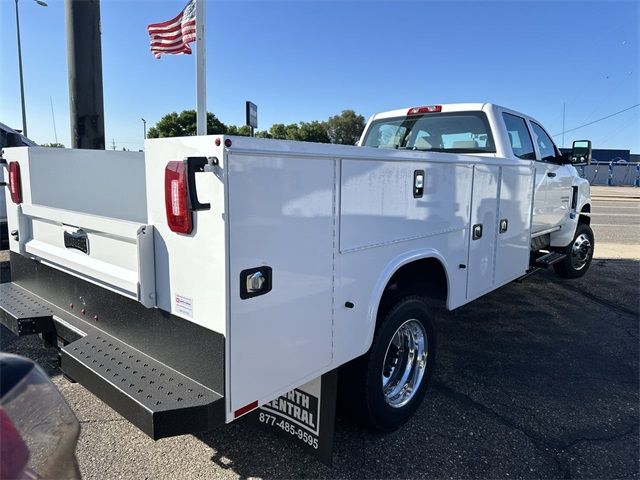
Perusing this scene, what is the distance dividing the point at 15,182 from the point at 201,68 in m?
4.79

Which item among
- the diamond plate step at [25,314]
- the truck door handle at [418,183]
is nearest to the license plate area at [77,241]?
the diamond plate step at [25,314]

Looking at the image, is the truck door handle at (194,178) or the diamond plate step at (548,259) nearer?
the truck door handle at (194,178)

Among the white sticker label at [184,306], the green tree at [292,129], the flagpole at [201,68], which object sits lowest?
Answer: the white sticker label at [184,306]

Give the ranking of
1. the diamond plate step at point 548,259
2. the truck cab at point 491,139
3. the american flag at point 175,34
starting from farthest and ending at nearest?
1. the american flag at point 175,34
2. the diamond plate step at point 548,259
3. the truck cab at point 491,139

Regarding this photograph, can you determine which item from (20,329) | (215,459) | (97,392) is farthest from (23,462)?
(20,329)

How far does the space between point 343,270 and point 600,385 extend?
2769 millimetres

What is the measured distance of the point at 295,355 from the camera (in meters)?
2.11

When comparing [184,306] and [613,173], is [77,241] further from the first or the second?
[613,173]

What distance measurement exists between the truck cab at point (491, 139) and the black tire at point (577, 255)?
2.39 ft

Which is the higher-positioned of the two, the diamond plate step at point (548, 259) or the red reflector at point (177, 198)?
the red reflector at point (177, 198)

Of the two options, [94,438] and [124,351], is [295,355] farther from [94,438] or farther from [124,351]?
[94,438]

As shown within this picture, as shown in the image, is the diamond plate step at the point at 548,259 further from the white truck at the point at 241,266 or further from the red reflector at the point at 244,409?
the red reflector at the point at 244,409

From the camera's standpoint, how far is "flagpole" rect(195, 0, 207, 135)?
717 cm

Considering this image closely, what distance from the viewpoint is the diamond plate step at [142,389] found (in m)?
1.81
